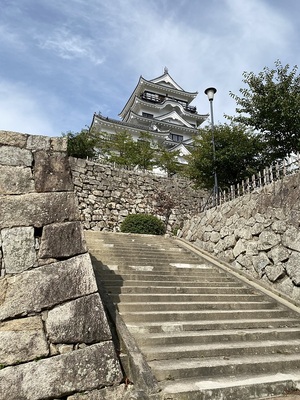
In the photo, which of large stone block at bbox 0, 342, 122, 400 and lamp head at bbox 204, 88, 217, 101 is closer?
large stone block at bbox 0, 342, 122, 400

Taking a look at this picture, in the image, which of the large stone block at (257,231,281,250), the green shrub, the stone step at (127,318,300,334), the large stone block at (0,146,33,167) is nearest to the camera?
the large stone block at (0,146,33,167)

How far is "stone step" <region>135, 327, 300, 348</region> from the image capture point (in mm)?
3793

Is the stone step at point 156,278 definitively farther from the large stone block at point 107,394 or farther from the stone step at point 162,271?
the large stone block at point 107,394

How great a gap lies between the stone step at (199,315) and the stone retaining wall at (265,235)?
0.93m

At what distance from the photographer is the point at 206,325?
4379mm

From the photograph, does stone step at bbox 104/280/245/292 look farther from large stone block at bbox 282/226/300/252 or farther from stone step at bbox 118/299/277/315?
large stone block at bbox 282/226/300/252

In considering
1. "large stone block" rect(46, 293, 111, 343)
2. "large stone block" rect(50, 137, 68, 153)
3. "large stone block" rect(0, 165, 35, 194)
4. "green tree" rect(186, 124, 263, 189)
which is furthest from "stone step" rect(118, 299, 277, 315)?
"green tree" rect(186, 124, 263, 189)

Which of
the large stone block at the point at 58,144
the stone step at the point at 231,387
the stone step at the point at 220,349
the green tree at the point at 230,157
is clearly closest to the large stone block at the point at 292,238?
the stone step at the point at 220,349

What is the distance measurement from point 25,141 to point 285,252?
5.39 m

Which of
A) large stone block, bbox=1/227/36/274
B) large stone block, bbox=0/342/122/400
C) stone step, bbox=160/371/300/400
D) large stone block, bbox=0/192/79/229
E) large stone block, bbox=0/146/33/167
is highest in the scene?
large stone block, bbox=0/146/33/167

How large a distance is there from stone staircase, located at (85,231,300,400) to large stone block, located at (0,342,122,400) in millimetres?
561

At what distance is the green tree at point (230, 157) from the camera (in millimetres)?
10555

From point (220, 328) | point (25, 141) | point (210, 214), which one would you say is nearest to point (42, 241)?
point (25, 141)

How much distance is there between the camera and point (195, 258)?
8.25 m
